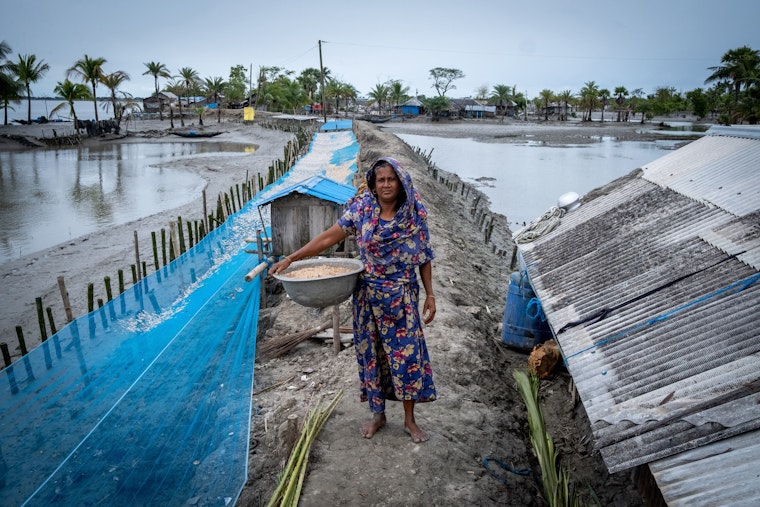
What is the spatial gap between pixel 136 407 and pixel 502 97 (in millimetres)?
71652

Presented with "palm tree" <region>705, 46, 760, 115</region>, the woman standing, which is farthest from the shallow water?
the woman standing

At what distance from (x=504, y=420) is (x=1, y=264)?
11.4m

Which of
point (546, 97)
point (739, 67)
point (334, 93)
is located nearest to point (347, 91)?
point (334, 93)

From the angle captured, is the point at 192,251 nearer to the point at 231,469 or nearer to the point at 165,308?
the point at 165,308

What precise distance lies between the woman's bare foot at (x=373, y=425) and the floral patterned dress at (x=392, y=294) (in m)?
0.28

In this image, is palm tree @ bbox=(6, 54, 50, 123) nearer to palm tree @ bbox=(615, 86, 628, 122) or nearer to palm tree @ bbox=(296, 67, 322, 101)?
palm tree @ bbox=(296, 67, 322, 101)

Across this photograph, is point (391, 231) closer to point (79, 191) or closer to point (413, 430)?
point (413, 430)

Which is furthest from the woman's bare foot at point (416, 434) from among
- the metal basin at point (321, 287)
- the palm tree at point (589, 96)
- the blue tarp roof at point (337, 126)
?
the palm tree at point (589, 96)

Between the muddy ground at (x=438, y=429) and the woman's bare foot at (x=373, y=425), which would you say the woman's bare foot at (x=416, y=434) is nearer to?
the muddy ground at (x=438, y=429)

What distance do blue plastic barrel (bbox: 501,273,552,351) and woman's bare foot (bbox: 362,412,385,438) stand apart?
133 inches

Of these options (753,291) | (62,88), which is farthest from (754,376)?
(62,88)

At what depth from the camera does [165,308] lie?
634cm

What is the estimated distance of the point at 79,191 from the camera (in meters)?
20.0

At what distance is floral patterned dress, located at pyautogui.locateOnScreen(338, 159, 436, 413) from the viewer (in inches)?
113
